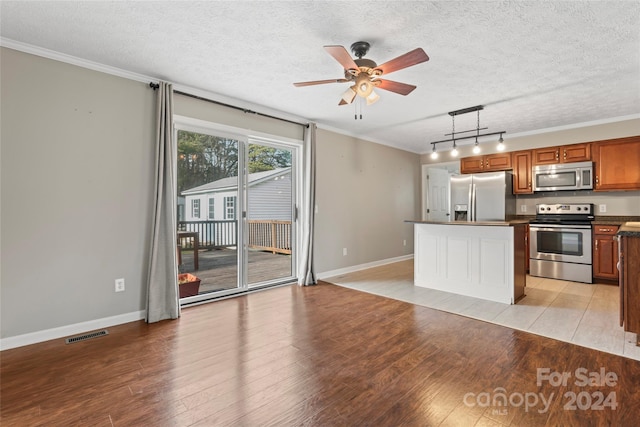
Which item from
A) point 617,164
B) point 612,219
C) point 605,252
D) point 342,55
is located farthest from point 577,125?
point 342,55

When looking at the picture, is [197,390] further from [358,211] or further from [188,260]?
[358,211]

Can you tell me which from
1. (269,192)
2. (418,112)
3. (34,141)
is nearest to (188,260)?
(269,192)

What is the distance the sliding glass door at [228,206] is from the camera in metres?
3.79

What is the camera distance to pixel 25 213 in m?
2.66

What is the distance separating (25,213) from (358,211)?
15.1 feet

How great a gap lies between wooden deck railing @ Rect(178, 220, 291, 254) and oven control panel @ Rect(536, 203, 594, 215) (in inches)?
179

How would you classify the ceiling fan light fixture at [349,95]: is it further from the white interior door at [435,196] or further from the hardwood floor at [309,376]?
the white interior door at [435,196]

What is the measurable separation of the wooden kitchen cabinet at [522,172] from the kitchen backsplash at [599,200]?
0.91 feet

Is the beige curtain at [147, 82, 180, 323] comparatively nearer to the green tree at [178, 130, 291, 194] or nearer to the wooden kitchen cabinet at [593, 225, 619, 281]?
the green tree at [178, 130, 291, 194]

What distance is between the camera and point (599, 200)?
5.04m

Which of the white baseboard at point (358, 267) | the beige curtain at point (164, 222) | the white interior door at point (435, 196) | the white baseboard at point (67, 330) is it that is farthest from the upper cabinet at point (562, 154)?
the white baseboard at point (67, 330)

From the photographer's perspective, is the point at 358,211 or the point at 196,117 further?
the point at 358,211

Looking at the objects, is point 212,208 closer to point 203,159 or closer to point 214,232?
point 214,232

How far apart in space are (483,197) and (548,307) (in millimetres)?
2681
